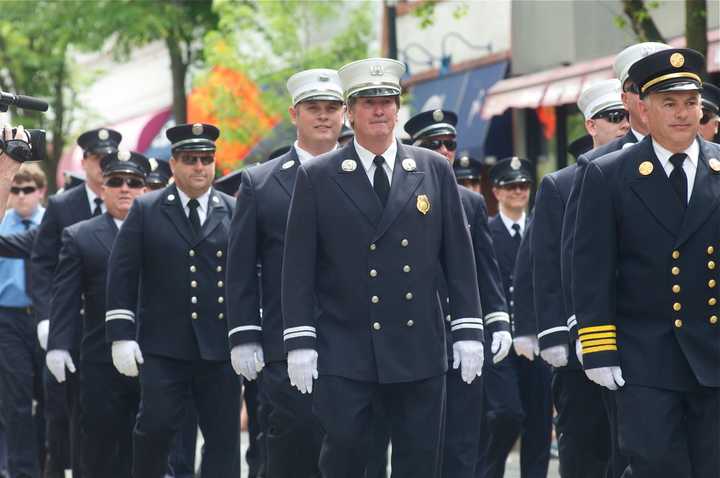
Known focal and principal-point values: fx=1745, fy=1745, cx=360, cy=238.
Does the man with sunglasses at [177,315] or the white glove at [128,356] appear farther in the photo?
the white glove at [128,356]

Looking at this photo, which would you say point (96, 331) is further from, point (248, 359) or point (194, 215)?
point (248, 359)

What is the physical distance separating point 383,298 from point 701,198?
60.9 inches

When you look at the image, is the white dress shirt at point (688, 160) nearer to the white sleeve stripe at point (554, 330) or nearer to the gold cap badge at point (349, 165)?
the gold cap badge at point (349, 165)

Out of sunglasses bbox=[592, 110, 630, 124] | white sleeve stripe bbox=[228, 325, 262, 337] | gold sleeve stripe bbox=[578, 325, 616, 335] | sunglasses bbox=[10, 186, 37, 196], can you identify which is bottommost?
gold sleeve stripe bbox=[578, 325, 616, 335]

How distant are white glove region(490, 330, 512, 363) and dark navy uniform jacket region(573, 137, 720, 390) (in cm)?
214

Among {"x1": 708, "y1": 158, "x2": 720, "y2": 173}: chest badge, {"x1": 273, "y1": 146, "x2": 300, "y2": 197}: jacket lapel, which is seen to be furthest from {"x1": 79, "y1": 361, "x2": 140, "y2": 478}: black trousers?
{"x1": 708, "y1": 158, "x2": 720, "y2": 173}: chest badge

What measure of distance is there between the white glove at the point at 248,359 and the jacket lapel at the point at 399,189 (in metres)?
1.47

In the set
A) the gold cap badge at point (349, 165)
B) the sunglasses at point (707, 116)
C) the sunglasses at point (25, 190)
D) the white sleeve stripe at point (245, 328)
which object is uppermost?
the sunglasses at point (25, 190)

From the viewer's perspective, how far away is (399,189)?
8164 millimetres

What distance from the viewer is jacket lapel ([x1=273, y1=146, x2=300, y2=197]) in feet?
31.5

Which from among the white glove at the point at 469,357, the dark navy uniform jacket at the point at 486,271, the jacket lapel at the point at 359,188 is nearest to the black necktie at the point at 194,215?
the dark navy uniform jacket at the point at 486,271

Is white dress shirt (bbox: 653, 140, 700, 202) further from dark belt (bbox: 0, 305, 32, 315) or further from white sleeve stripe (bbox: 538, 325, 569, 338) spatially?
dark belt (bbox: 0, 305, 32, 315)

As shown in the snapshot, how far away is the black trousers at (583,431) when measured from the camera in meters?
9.23

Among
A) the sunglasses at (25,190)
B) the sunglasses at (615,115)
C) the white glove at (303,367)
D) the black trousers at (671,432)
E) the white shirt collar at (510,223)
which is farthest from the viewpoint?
the sunglasses at (25,190)
